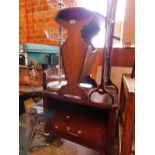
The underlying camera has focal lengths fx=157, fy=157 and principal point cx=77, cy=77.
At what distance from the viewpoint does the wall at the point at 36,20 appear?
6.94 ft

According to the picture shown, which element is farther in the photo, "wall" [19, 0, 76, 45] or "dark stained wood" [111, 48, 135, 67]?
"wall" [19, 0, 76, 45]

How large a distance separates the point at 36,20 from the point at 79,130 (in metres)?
1.78

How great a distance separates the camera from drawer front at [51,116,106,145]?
0.97 m

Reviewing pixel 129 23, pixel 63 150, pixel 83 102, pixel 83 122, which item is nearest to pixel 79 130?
pixel 83 122

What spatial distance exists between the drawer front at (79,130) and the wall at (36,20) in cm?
123

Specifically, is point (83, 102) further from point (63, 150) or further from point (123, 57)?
point (123, 57)

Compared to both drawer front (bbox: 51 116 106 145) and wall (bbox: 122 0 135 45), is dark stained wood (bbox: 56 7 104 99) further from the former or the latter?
wall (bbox: 122 0 135 45)

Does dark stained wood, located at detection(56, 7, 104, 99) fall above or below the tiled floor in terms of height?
above

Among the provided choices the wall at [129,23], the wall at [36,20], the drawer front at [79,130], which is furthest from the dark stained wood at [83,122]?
the wall at [36,20]

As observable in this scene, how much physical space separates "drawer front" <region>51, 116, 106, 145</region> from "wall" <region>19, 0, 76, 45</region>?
1.23 m

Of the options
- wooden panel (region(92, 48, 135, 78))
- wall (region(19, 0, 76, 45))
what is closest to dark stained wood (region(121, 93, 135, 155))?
wooden panel (region(92, 48, 135, 78))

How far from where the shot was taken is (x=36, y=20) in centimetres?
223
